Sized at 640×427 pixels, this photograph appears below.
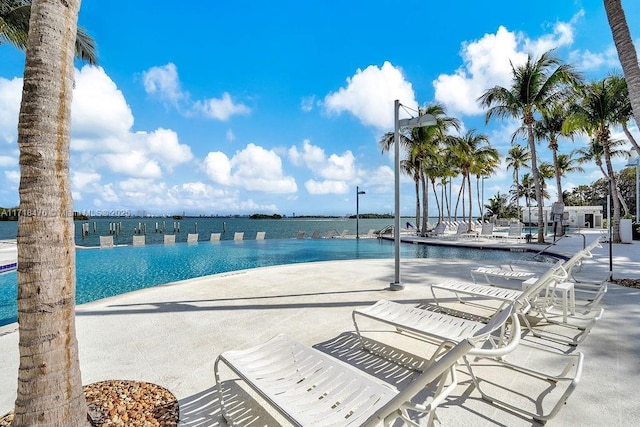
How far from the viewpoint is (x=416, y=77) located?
1978 cm

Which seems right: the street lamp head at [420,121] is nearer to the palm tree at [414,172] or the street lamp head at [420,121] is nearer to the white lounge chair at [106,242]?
the white lounge chair at [106,242]

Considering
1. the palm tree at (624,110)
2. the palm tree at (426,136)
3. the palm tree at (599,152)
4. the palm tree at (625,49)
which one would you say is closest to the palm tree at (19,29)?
the palm tree at (625,49)

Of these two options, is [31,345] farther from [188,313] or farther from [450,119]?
[450,119]

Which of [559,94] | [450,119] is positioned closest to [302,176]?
[450,119]

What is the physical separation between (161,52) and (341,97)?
898cm

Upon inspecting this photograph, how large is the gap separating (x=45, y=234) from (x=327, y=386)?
1867 mm

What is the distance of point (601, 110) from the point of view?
15359 mm

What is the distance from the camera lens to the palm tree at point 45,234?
176 centimetres

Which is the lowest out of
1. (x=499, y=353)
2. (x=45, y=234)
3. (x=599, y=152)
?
(x=499, y=353)

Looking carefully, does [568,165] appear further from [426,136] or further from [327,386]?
[327,386]

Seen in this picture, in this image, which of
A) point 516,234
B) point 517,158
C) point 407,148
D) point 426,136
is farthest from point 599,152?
point 517,158

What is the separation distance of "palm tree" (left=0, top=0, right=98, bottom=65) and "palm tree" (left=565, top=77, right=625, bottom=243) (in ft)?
69.7

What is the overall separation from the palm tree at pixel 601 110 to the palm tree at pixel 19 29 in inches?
836

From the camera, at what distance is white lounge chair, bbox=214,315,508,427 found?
1.54 meters
